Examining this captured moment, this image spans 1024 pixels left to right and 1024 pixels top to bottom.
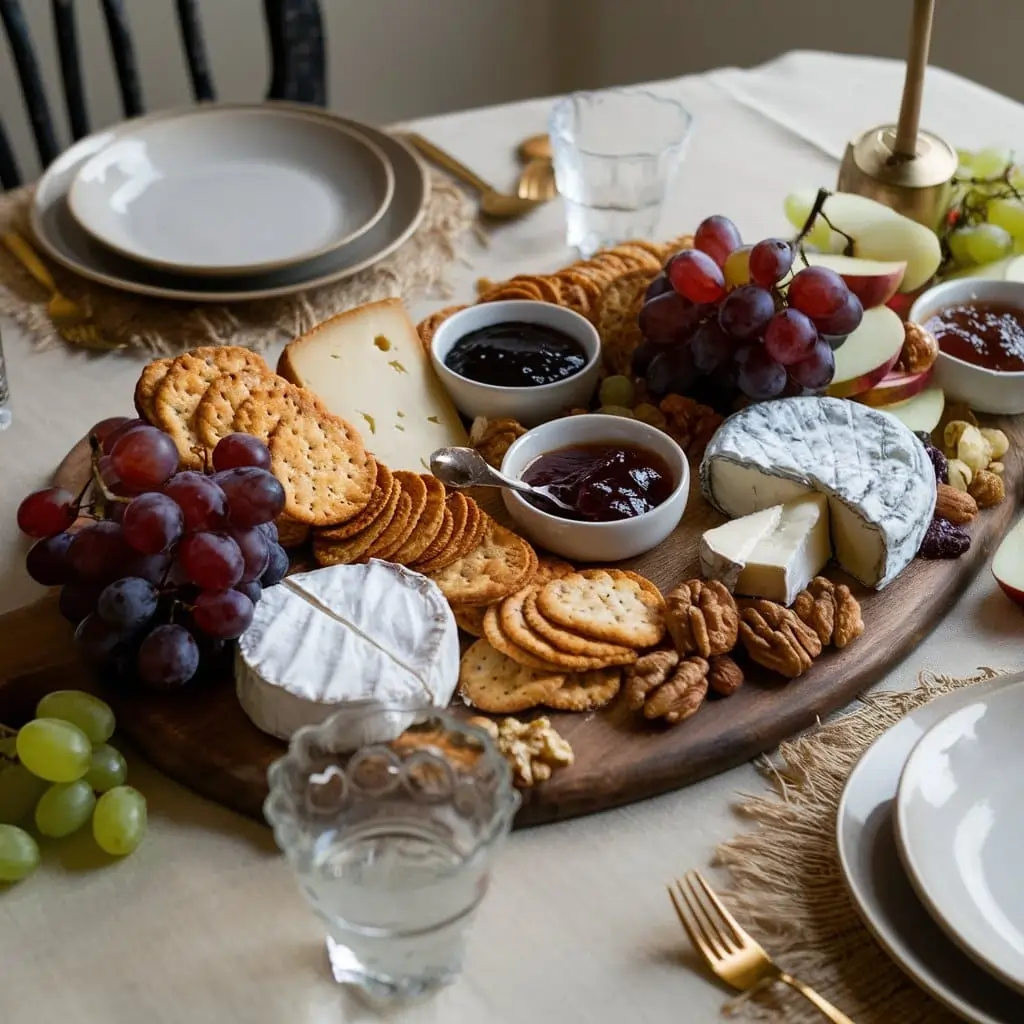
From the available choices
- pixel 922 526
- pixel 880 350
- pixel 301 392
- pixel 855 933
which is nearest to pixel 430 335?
pixel 301 392

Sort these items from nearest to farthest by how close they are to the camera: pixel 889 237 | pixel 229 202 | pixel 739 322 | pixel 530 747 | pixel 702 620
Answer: pixel 530 747, pixel 702 620, pixel 739 322, pixel 889 237, pixel 229 202

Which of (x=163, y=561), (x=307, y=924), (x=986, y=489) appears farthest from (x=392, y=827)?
(x=986, y=489)

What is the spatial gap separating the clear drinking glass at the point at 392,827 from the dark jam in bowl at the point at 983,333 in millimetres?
1018

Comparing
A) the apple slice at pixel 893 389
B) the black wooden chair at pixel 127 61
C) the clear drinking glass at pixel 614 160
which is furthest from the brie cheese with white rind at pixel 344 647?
the black wooden chair at pixel 127 61

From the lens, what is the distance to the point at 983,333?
1739 millimetres

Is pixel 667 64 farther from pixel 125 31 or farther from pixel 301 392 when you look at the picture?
pixel 301 392

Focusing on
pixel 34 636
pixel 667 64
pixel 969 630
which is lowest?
pixel 667 64

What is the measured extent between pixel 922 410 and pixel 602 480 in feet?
1.55

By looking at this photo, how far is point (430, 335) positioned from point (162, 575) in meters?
0.66

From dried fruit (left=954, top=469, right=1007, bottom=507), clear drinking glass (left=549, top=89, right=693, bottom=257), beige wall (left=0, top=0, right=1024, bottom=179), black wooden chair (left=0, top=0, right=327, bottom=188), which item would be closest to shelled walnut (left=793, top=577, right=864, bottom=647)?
dried fruit (left=954, top=469, right=1007, bottom=507)

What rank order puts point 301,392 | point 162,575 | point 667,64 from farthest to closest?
point 667,64 < point 301,392 < point 162,575

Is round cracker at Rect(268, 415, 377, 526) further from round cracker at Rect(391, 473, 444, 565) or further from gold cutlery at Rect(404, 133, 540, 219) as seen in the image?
gold cutlery at Rect(404, 133, 540, 219)

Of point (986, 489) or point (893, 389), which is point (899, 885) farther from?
point (893, 389)

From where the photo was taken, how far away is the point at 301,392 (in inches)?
61.7
